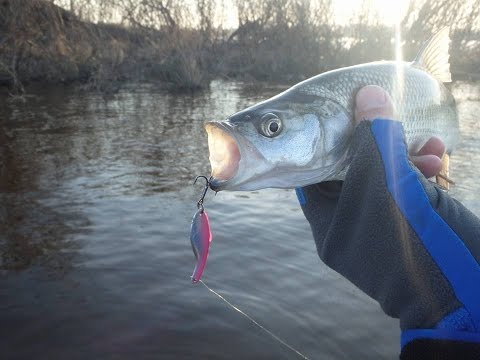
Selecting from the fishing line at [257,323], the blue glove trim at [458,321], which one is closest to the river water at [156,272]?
the fishing line at [257,323]

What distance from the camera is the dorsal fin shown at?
2613 mm

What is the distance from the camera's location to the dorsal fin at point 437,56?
2613 mm

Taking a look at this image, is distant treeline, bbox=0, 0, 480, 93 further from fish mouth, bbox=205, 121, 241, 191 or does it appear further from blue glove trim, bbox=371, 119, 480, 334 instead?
blue glove trim, bbox=371, 119, 480, 334

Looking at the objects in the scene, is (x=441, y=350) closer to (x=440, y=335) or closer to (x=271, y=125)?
(x=440, y=335)

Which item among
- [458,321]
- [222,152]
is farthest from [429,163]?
[222,152]

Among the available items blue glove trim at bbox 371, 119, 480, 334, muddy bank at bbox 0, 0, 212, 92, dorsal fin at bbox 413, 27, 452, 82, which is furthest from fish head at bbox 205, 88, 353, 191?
muddy bank at bbox 0, 0, 212, 92

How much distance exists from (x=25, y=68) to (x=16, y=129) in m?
11.3

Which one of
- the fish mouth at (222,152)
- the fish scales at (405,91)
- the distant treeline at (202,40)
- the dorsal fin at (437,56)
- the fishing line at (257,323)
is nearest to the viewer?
the fish mouth at (222,152)

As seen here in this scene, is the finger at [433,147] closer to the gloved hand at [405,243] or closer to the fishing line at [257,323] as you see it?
the gloved hand at [405,243]

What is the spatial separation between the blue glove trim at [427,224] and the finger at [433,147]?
22.6 inches

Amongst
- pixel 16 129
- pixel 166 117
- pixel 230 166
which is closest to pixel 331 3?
pixel 166 117

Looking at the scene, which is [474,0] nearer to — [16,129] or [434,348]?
[16,129]

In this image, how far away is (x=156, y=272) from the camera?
4621 millimetres

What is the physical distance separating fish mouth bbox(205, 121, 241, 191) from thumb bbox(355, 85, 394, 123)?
593mm
